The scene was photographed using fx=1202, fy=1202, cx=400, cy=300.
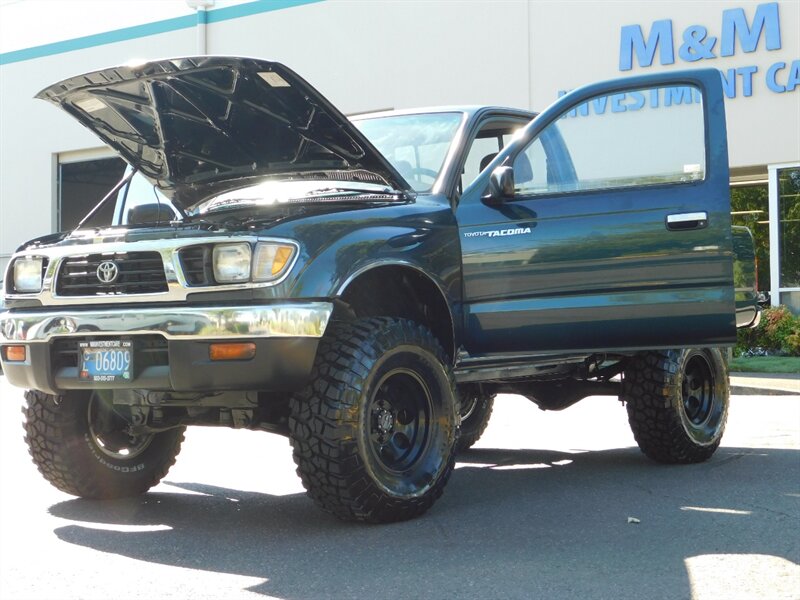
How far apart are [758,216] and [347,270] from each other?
48.8ft

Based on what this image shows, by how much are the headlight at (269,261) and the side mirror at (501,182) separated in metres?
1.25

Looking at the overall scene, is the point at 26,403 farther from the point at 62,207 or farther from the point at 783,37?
the point at 62,207

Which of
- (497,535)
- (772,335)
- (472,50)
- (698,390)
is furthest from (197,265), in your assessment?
(472,50)

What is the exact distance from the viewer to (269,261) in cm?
496

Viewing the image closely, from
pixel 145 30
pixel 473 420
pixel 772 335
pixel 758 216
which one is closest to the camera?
pixel 473 420

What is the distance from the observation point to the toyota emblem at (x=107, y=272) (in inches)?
205

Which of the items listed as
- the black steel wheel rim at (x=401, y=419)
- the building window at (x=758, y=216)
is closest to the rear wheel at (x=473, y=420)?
the black steel wheel rim at (x=401, y=419)

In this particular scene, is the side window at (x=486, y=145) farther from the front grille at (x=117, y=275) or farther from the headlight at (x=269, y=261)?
the front grille at (x=117, y=275)

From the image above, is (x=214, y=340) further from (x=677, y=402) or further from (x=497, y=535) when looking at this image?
(x=677, y=402)

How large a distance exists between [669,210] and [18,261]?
123 inches

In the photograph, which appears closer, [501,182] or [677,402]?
[501,182]

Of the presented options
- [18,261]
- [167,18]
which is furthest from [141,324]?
[167,18]

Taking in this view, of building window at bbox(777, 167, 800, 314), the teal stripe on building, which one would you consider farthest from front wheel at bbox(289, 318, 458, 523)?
the teal stripe on building

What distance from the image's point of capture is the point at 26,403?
19.4ft
